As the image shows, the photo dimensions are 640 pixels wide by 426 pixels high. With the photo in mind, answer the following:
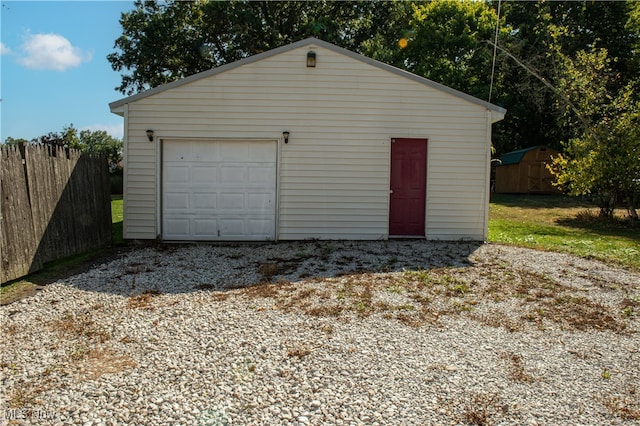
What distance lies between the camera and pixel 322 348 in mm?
3539

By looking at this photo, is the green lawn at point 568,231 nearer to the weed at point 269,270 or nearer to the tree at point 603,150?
the tree at point 603,150

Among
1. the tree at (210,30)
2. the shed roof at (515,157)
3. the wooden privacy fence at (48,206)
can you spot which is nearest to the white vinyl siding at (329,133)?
the wooden privacy fence at (48,206)

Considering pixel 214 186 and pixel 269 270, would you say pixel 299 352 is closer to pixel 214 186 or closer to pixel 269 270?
pixel 269 270

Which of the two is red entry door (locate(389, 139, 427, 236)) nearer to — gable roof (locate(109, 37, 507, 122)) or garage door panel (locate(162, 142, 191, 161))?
gable roof (locate(109, 37, 507, 122))

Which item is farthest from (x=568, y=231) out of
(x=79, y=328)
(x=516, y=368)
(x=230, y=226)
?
(x=79, y=328)

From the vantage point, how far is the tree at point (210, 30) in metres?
19.3

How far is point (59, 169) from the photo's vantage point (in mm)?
6477

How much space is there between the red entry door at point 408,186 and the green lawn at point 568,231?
1.89 m

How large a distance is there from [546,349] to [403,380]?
1.46 meters

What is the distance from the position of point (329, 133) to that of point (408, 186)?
1.93 m

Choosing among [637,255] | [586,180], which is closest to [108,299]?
[637,255]

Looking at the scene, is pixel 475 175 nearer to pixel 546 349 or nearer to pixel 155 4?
pixel 546 349

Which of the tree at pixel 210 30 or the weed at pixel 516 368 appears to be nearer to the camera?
the weed at pixel 516 368

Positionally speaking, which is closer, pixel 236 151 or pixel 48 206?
pixel 48 206
